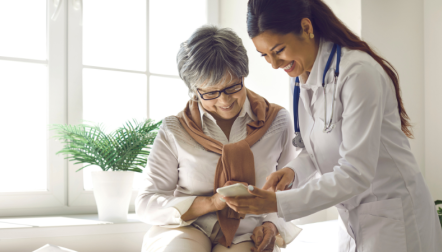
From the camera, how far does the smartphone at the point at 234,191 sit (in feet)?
4.01

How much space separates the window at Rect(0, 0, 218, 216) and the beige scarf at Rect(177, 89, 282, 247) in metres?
0.82

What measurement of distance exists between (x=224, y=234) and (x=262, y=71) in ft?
4.56

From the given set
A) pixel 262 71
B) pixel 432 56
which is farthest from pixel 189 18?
pixel 432 56

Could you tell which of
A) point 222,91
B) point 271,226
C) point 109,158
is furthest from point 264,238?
point 109,158

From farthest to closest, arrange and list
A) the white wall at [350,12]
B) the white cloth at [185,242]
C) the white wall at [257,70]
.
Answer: the white wall at [257,70], the white wall at [350,12], the white cloth at [185,242]

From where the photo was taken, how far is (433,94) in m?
2.34

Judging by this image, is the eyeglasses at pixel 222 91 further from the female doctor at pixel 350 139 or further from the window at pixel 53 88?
→ the window at pixel 53 88

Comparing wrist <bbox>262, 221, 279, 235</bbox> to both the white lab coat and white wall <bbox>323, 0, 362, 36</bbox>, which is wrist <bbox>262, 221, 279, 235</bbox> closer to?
the white lab coat

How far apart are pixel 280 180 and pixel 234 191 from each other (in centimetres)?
28

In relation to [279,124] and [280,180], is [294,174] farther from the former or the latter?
[279,124]

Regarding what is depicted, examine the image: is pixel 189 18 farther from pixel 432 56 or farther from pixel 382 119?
pixel 382 119

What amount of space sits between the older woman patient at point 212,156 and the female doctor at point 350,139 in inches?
10.0

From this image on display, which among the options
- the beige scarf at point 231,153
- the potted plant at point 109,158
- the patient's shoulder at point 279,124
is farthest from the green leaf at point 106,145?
the patient's shoulder at point 279,124

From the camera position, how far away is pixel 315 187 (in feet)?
3.92
